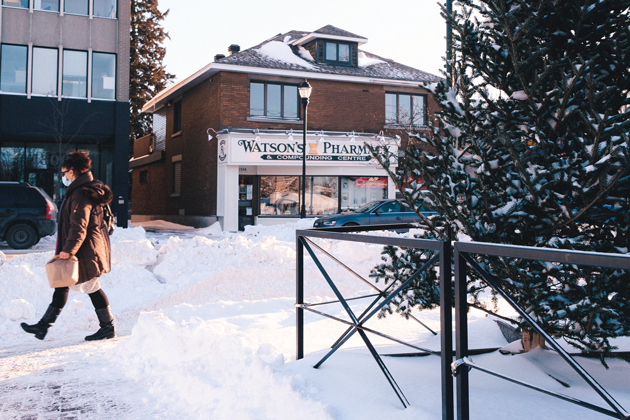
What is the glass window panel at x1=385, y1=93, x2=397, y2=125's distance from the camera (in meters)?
27.8

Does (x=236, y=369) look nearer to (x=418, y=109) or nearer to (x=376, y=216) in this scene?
(x=376, y=216)

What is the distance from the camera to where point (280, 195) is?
2602 centimetres

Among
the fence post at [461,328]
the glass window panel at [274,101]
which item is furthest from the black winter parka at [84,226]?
the glass window panel at [274,101]

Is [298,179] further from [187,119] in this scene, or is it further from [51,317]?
[51,317]

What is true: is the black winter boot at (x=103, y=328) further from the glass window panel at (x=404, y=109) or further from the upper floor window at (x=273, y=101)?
the glass window panel at (x=404, y=109)

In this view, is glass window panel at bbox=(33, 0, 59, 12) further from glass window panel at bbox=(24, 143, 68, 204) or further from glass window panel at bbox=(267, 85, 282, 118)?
glass window panel at bbox=(267, 85, 282, 118)

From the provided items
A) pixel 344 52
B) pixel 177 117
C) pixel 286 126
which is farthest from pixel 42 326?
pixel 177 117

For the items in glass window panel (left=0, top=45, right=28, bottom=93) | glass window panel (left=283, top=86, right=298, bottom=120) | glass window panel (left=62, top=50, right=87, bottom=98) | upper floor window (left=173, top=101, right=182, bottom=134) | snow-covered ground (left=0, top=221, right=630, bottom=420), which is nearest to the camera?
snow-covered ground (left=0, top=221, right=630, bottom=420)

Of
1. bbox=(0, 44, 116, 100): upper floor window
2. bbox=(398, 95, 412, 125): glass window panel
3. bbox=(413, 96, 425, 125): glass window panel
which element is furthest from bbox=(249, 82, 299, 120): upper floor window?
bbox=(413, 96, 425, 125): glass window panel

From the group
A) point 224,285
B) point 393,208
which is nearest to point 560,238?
point 224,285

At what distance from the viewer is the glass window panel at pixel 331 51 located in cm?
2773

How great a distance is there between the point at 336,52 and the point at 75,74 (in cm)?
1249

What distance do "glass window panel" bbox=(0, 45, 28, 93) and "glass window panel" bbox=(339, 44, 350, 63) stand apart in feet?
47.2

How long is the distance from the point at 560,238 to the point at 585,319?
0.51 metres
